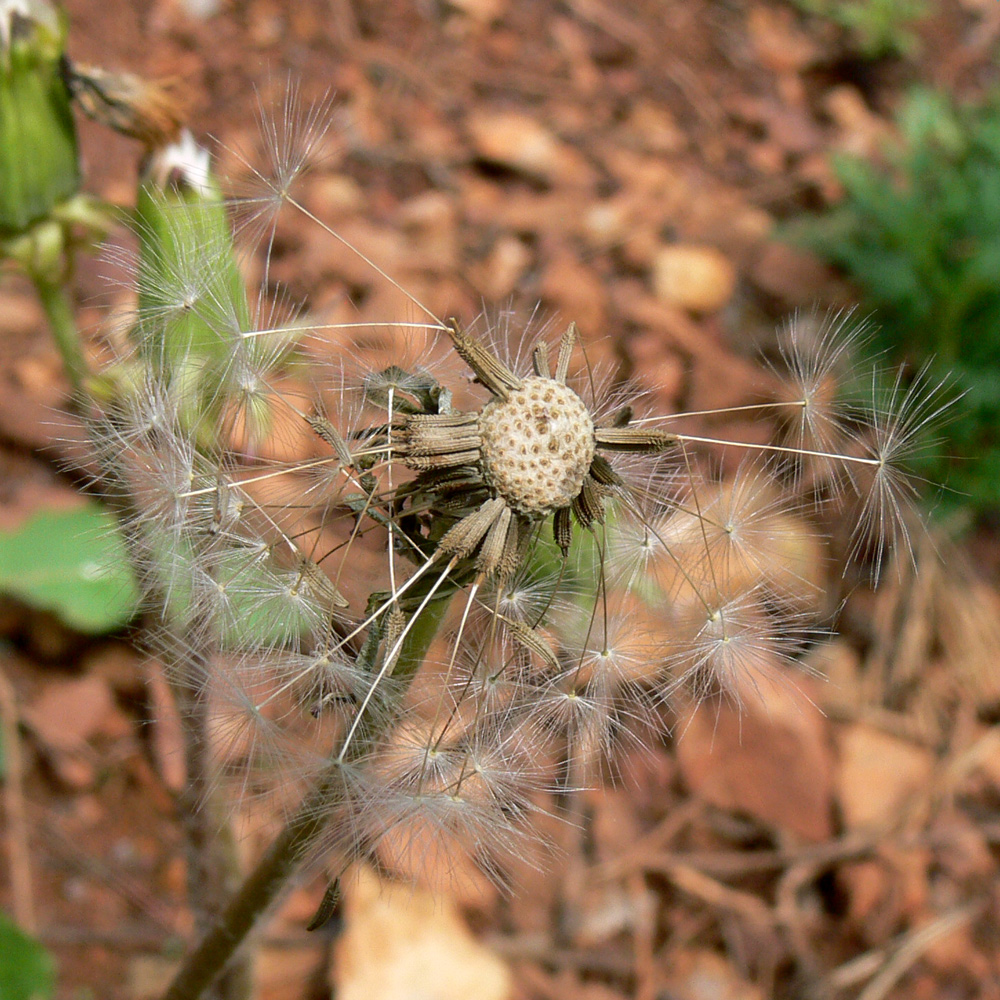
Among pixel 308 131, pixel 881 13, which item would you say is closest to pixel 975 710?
pixel 308 131

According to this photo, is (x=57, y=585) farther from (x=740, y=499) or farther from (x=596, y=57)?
(x=596, y=57)

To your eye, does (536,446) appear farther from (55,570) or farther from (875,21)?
(875,21)

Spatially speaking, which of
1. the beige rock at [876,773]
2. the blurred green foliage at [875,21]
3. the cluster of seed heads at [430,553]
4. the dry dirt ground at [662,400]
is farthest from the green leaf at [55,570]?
the blurred green foliage at [875,21]

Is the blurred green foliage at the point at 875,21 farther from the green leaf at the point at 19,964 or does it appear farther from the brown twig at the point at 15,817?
the green leaf at the point at 19,964

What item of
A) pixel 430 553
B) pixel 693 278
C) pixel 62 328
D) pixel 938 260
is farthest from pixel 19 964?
pixel 938 260

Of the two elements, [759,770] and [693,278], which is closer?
[759,770]
